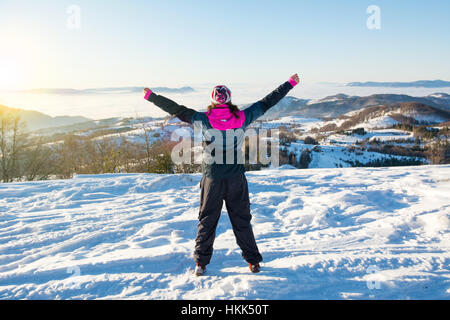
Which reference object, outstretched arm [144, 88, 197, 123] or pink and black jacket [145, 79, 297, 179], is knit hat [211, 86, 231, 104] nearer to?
pink and black jacket [145, 79, 297, 179]

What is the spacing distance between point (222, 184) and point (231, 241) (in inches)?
56.4

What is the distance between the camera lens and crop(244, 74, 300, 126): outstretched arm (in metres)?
3.32

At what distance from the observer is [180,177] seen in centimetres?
812

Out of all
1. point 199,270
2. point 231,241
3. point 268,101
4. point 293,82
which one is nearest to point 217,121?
point 268,101

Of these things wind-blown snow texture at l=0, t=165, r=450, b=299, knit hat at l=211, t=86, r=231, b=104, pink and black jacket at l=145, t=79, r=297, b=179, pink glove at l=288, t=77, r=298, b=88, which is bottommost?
wind-blown snow texture at l=0, t=165, r=450, b=299

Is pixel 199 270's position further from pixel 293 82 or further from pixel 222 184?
pixel 293 82

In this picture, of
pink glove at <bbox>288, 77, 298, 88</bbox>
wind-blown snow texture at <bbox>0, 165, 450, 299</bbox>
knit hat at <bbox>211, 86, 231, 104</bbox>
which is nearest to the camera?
wind-blown snow texture at <bbox>0, 165, 450, 299</bbox>

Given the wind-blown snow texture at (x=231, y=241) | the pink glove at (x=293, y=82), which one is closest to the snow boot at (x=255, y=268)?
the wind-blown snow texture at (x=231, y=241)

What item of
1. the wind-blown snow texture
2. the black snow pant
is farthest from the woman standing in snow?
the wind-blown snow texture

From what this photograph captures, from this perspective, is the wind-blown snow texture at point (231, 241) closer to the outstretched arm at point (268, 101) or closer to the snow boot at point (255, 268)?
the snow boot at point (255, 268)

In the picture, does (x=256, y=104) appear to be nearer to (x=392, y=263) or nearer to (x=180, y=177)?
(x=392, y=263)

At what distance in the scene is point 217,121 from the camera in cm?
316
